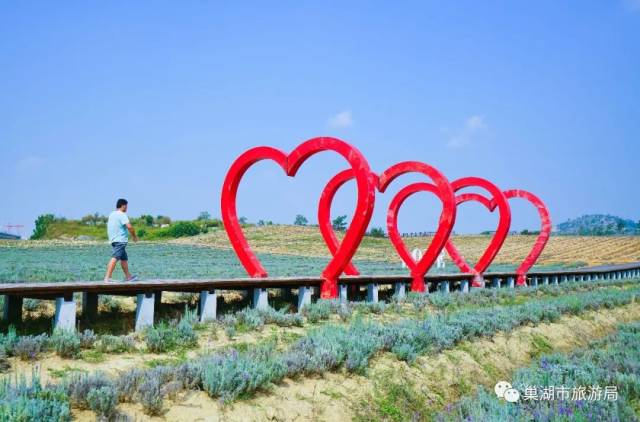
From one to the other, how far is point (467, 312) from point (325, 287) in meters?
3.23

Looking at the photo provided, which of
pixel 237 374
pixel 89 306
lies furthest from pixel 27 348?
pixel 89 306

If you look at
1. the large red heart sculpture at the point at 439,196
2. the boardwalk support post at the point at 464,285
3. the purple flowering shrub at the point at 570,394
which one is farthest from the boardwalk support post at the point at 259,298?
the boardwalk support post at the point at 464,285

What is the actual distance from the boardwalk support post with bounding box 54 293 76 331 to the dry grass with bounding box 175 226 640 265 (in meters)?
41.2

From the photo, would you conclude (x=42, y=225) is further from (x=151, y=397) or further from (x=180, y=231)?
(x=151, y=397)

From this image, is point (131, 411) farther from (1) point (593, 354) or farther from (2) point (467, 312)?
(2) point (467, 312)

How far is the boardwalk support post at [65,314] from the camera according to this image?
7.94 metres

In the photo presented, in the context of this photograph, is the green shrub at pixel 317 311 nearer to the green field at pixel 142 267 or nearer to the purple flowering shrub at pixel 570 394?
the purple flowering shrub at pixel 570 394

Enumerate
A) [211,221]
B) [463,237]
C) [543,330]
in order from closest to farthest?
[543,330] < [463,237] < [211,221]

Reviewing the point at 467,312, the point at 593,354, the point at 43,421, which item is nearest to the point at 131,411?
the point at 43,421

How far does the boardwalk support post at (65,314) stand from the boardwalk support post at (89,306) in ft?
5.40

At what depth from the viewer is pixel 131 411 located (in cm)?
543

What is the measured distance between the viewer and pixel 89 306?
977 cm

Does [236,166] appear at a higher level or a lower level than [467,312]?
higher

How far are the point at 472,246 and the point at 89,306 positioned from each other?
2438 inches
